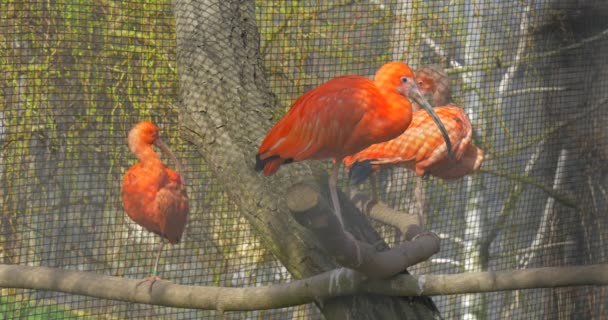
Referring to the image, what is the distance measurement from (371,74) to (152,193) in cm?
131

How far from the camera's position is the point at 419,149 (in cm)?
224

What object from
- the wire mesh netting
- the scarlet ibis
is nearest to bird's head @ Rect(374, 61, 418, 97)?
the scarlet ibis

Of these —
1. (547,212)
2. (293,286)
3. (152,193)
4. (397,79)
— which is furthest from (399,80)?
(547,212)

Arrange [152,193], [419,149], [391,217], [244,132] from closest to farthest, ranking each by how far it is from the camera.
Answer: [244,132]
[391,217]
[419,149]
[152,193]

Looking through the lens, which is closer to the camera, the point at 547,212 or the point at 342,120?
the point at 342,120

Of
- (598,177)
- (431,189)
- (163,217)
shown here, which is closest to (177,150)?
(163,217)

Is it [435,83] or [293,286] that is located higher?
[435,83]

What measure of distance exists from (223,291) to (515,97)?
84.4 inches

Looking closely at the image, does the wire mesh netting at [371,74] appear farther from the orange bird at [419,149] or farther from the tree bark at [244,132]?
the tree bark at [244,132]

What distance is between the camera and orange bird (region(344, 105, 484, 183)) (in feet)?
7.32

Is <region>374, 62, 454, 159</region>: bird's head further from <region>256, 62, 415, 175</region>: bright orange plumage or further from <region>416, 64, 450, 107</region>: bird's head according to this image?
<region>416, 64, 450, 107</region>: bird's head

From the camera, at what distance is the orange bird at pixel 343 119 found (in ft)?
5.14

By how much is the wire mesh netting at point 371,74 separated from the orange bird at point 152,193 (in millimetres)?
586

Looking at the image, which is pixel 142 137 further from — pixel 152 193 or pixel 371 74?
pixel 371 74
